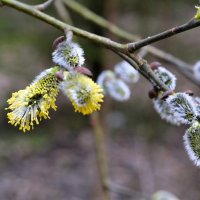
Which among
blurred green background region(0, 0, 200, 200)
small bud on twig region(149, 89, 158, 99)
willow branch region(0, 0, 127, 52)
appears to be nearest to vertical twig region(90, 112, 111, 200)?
small bud on twig region(149, 89, 158, 99)

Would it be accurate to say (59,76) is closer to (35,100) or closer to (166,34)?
(35,100)

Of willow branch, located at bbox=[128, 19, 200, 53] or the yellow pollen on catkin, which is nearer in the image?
willow branch, located at bbox=[128, 19, 200, 53]

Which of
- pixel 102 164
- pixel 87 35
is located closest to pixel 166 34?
pixel 87 35

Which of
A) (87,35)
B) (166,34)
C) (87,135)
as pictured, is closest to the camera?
(166,34)

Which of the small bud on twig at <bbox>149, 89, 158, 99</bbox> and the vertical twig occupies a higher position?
the vertical twig

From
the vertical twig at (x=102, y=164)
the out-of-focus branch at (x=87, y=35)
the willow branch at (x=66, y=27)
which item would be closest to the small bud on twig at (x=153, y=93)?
the out-of-focus branch at (x=87, y=35)

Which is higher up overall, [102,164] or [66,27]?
[102,164]

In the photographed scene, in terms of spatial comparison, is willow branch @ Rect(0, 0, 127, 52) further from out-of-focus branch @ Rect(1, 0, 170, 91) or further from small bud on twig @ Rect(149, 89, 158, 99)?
small bud on twig @ Rect(149, 89, 158, 99)

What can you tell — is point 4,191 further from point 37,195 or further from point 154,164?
point 154,164

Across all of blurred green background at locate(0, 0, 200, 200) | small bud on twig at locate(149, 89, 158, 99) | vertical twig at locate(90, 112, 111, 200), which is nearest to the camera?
small bud on twig at locate(149, 89, 158, 99)
